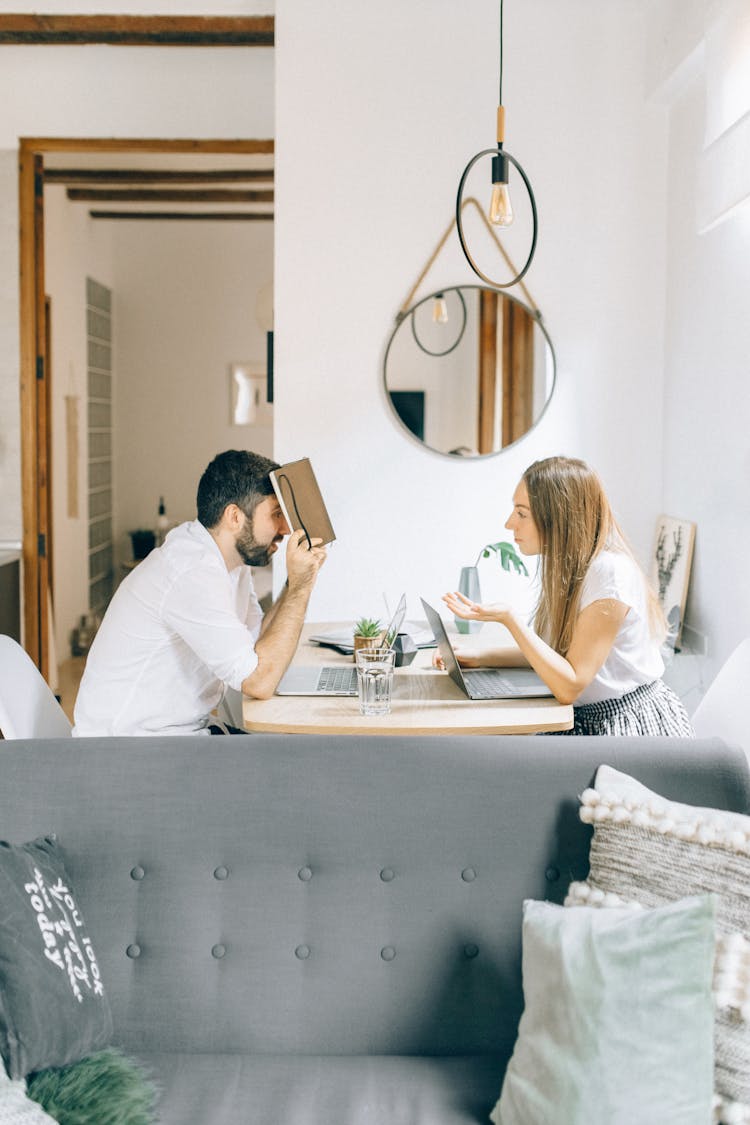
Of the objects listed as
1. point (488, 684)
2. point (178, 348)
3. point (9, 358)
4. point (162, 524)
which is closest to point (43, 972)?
point (488, 684)

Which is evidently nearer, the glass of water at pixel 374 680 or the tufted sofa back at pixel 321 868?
the tufted sofa back at pixel 321 868

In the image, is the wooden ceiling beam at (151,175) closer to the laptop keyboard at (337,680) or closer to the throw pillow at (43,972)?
the laptop keyboard at (337,680)

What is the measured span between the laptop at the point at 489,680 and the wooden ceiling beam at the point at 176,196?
536 cm

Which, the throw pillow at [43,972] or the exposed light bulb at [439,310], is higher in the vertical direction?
the exposed light bulb at [439,310]

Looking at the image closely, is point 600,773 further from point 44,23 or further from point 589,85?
point 44,23

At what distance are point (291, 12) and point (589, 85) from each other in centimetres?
104

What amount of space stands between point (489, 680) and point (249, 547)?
0.62 meters

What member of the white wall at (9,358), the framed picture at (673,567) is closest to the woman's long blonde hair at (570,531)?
the framed picture at (673,567)

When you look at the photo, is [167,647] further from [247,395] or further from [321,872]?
[247,395]

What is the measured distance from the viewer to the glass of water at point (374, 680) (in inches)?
86.4

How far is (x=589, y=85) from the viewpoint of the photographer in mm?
3887

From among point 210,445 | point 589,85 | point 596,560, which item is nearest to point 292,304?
point 589,85

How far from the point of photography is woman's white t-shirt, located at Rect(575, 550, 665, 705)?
2.41m

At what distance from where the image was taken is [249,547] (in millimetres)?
2590
